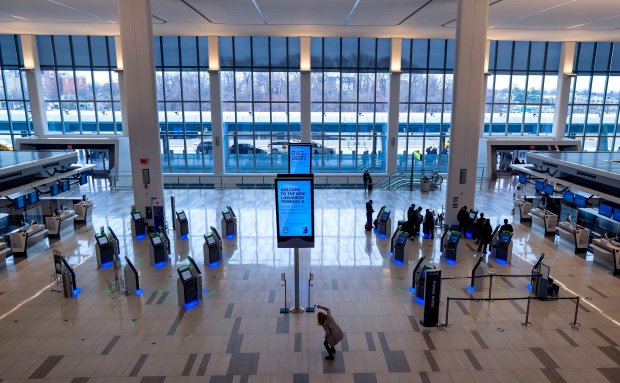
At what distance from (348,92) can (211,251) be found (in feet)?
59.3

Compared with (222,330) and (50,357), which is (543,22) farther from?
(50,357)

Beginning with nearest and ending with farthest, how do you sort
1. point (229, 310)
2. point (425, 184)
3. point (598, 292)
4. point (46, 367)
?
point (46, 367)
point (229, 310)
point (598, 292)
point (425, 184)

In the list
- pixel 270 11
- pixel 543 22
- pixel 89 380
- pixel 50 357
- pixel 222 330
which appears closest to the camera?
pixel 89 380

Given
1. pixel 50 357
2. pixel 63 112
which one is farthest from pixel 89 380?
pixel 63 112

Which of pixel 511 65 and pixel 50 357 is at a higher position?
pixel 511 65

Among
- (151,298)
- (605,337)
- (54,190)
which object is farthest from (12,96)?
(605,337)

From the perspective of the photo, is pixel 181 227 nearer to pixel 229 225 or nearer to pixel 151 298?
pixel 229 225

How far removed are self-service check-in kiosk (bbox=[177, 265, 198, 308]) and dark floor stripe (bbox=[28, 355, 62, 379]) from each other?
A: 254cm

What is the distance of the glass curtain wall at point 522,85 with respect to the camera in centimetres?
2752

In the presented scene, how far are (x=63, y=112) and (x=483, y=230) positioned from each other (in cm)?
2635

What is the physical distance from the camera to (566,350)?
311 inches

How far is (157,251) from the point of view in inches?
475

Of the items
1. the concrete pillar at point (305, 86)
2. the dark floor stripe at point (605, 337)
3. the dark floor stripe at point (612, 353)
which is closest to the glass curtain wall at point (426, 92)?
the concrete pillar at point (305, 86)

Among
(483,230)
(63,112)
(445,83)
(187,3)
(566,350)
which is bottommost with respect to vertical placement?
(566,350)
